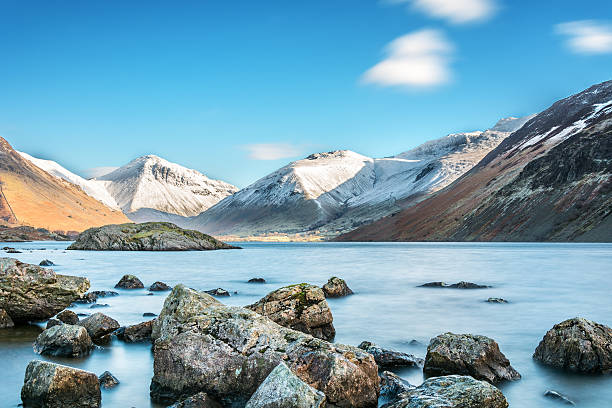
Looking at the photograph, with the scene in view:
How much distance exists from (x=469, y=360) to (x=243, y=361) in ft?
23.4

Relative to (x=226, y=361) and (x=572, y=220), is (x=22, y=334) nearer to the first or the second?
(x=226, y=361)

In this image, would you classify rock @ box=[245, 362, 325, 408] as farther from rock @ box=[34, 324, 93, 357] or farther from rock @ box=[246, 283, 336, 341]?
rock @ box=[34, 324, 93, 357]

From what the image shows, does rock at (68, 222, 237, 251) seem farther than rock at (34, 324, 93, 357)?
Yes

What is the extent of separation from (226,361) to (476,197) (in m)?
186

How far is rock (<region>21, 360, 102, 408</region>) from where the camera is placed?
39.1 feet

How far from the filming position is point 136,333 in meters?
20.1

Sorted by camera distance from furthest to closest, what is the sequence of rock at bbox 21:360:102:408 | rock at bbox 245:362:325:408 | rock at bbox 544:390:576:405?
rock at bbox 544:390:576:405 → rock at bbox 21:360:102:408 → rock at bbox 245:362:325:408

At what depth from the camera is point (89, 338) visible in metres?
18.1

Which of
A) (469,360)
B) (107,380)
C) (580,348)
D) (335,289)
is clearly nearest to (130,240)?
(335,289)

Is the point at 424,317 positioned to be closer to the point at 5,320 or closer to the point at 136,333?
the point at 136,333

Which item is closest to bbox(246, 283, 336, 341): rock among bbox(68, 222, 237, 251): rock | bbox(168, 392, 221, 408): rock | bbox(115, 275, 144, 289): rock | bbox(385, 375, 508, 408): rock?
bbox(168, 392, 221, 408): rock

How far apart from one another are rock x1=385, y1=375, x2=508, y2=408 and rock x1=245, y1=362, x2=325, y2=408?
92.2 inches

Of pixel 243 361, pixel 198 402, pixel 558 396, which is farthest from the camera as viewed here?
pixel 558 396

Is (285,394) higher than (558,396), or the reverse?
(285,394)
